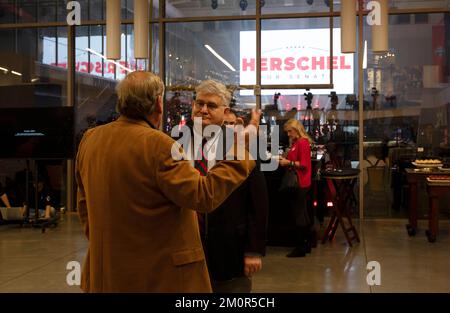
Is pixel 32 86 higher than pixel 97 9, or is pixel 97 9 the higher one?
pixel 97 9

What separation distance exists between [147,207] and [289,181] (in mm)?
3991

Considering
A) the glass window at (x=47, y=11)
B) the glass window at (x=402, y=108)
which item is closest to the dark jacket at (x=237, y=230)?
the glass window at (x=402, y=108)

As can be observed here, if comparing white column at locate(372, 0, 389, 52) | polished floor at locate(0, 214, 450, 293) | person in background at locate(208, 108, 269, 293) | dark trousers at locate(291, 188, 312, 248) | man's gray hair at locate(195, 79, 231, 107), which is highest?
white column at locate(372, 0, 389, 52)

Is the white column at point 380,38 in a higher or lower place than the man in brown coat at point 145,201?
higher

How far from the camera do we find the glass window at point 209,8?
29.0 feet

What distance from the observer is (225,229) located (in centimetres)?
236

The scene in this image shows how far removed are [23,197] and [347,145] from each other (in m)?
5.04

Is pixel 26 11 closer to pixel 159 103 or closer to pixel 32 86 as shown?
pixel 32 86

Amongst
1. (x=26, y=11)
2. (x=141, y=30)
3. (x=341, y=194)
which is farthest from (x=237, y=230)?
(x=26, y=11)

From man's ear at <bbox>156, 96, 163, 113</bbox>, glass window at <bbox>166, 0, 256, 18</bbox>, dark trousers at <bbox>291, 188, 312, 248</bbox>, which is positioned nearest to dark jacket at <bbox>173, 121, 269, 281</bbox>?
man's ear at <bbox>156, 96, 163, 113</bbox>

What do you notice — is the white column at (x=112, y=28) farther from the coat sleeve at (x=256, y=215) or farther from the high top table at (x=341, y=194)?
the coat sleeve at (x=256, y=215)

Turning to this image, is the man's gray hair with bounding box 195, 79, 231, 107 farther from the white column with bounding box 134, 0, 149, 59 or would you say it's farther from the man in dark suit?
the white column with bounding box 134, 0, 149, 59

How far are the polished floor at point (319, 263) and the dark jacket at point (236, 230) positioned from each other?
225 centimetres

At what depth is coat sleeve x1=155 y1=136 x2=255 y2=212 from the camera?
184 centimetres
